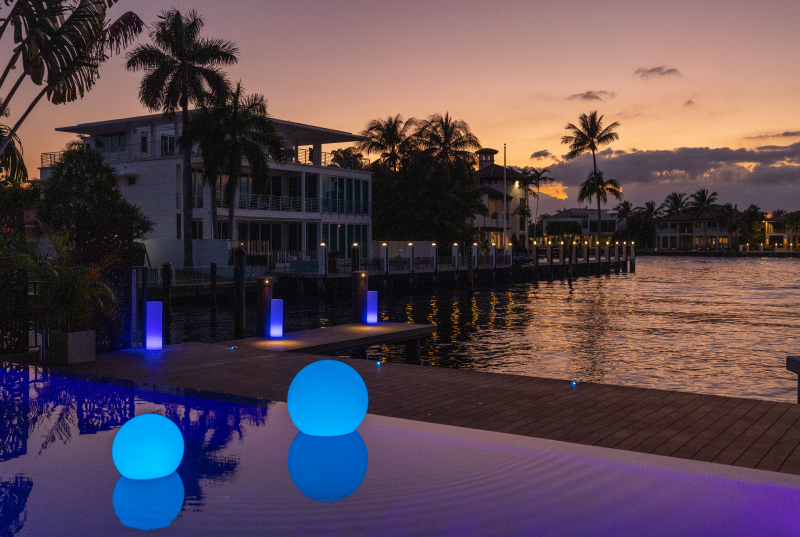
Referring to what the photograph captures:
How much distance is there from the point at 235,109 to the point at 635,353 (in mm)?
25815

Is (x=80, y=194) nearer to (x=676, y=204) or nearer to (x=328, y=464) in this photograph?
(x=328, y=464)

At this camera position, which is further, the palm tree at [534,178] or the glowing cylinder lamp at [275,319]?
the palm tree at [534,178]

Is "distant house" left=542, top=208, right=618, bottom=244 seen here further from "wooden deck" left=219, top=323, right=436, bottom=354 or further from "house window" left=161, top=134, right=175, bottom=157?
"wooden deck" left=219, top=323, right=436, bottom=354

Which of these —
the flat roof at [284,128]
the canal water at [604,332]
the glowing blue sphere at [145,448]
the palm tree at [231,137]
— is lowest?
the canal water at [604,332]

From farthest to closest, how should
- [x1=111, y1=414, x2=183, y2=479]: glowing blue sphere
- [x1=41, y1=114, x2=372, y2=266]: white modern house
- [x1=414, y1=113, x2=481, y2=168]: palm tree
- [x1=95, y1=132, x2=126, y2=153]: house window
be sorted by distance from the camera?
[x1=414, y1=113, x2=481, y2=168]: palm tree → [x1=95, y1=132, x2=126, y2=153]: house window → [x1=41, y1=114, x2=372, y2=266]: white modern house → [x1=111, y1=414, x2=183, y2=479]: glowing blue sphere

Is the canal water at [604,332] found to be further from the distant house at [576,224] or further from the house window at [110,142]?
the distant house at [576,224]

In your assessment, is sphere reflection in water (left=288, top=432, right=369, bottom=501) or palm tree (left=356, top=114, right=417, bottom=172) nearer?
sphere reflection in water (left=288, top=432, right=369, bottom=501)

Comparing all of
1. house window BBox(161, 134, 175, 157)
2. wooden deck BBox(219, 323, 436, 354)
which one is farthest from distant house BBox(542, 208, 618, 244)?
wooden deck BBox(219, 323, 436, 354)

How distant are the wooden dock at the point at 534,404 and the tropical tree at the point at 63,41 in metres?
7.14

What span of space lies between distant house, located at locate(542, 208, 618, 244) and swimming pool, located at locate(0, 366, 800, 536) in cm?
14108

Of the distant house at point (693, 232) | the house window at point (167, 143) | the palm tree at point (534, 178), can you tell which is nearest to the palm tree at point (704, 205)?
the distant house at point (693, 232)

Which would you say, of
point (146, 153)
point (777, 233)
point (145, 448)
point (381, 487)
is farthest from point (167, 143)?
point (777, 233)

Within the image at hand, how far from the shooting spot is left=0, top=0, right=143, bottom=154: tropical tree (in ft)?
49.2

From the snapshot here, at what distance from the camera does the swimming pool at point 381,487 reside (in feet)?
14.9
